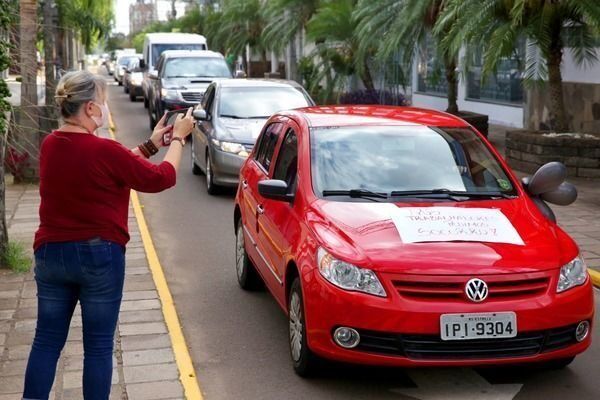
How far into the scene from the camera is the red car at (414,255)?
5.11 metres

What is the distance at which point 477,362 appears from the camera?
16.8 ft

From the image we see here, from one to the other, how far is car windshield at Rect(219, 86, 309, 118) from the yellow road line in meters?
3.49

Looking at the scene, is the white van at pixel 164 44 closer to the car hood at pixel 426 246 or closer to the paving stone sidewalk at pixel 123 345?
the paving stone sidewalk at pixel 123 345

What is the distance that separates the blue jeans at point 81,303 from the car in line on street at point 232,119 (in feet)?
27.0

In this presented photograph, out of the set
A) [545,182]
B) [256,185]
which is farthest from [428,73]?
[545,182]

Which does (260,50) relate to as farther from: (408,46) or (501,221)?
(501,221)

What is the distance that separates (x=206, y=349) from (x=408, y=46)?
12.9 meters

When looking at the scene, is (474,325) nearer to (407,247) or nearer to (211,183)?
(407,247)

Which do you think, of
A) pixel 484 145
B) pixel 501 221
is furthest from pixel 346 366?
pixel 484 145

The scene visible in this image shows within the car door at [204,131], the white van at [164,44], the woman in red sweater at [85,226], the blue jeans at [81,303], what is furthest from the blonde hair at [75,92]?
the white van at [164,44]

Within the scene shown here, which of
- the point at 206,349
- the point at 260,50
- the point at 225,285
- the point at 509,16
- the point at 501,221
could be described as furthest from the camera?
the point at 260,50

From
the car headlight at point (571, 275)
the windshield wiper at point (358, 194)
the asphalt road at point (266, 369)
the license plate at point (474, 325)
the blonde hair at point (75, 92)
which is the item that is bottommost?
the asphalt road at point (266, 369)

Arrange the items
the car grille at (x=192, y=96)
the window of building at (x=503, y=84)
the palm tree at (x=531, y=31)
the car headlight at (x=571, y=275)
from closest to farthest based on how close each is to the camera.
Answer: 1. the car headlight at (x=571, y=275)
2. the palm tree at (x=531, y=31)
3. the car grille at (x=192, y=96)
4. the window of building at (x=503, y=84)

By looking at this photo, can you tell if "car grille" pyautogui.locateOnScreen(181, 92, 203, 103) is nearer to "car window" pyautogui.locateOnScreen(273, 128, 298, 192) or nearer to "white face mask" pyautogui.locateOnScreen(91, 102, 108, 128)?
"car window" pyautogui.locateOnScreen(273, 128, 298, 192)
